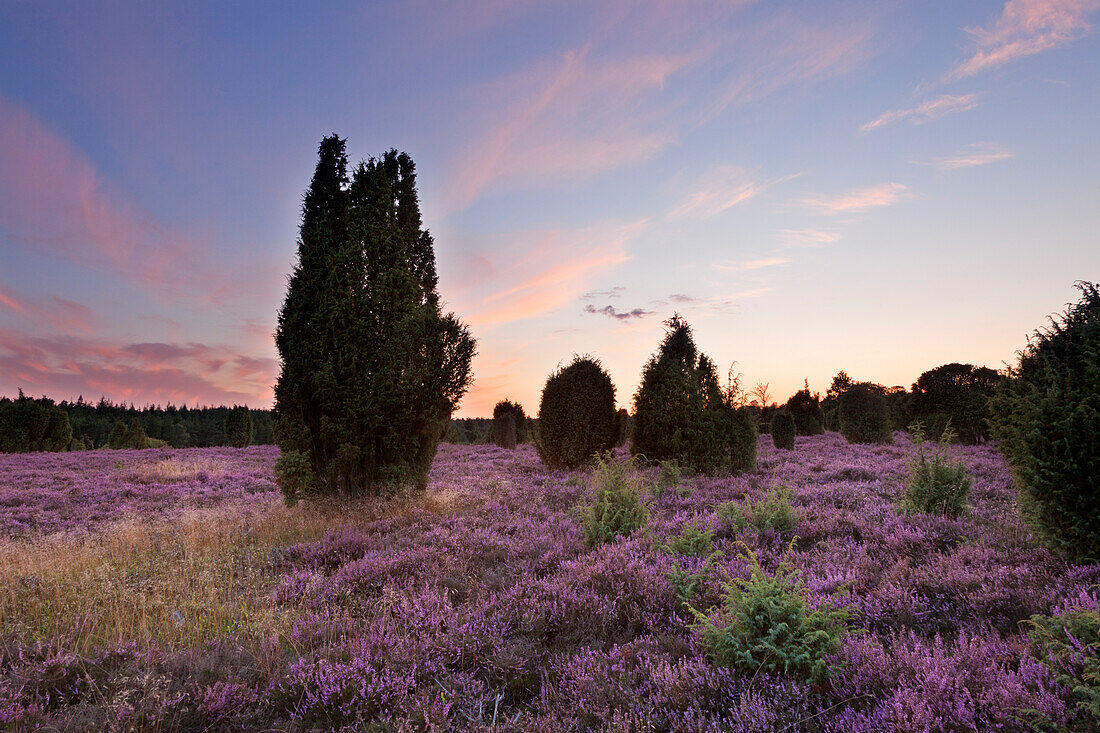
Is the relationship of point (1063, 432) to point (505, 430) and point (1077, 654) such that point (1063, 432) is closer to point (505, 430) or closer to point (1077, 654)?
point (1077, 654)

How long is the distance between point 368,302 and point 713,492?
9293 mm

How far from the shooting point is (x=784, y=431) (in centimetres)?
2588

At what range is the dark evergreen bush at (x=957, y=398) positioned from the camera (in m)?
21.8

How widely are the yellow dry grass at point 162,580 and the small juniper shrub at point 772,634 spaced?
11.9ft

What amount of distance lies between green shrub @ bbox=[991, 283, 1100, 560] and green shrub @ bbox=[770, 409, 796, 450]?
21.8m

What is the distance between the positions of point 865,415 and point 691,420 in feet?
56.1

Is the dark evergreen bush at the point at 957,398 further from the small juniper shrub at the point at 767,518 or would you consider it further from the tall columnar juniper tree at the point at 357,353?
the tall columnar juniper tree at the point at 357,353

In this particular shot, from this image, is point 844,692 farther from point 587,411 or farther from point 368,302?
point 587,411

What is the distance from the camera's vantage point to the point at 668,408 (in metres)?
15.3

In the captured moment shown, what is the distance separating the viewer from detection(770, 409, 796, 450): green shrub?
84.3ft

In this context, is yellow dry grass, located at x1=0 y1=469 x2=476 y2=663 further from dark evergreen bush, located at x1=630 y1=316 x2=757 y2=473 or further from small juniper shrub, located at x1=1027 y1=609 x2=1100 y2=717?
dark evergreen bush, located at x1=630 y1=316 x2=757 y2=473

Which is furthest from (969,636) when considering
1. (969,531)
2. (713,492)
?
(713,492)

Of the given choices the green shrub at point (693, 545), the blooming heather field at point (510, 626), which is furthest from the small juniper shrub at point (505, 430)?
the green shrub at point (693, 545)

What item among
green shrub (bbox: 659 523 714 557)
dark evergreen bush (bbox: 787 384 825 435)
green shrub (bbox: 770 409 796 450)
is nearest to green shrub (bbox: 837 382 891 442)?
green shrub (bbox: 770 409 796 450)
